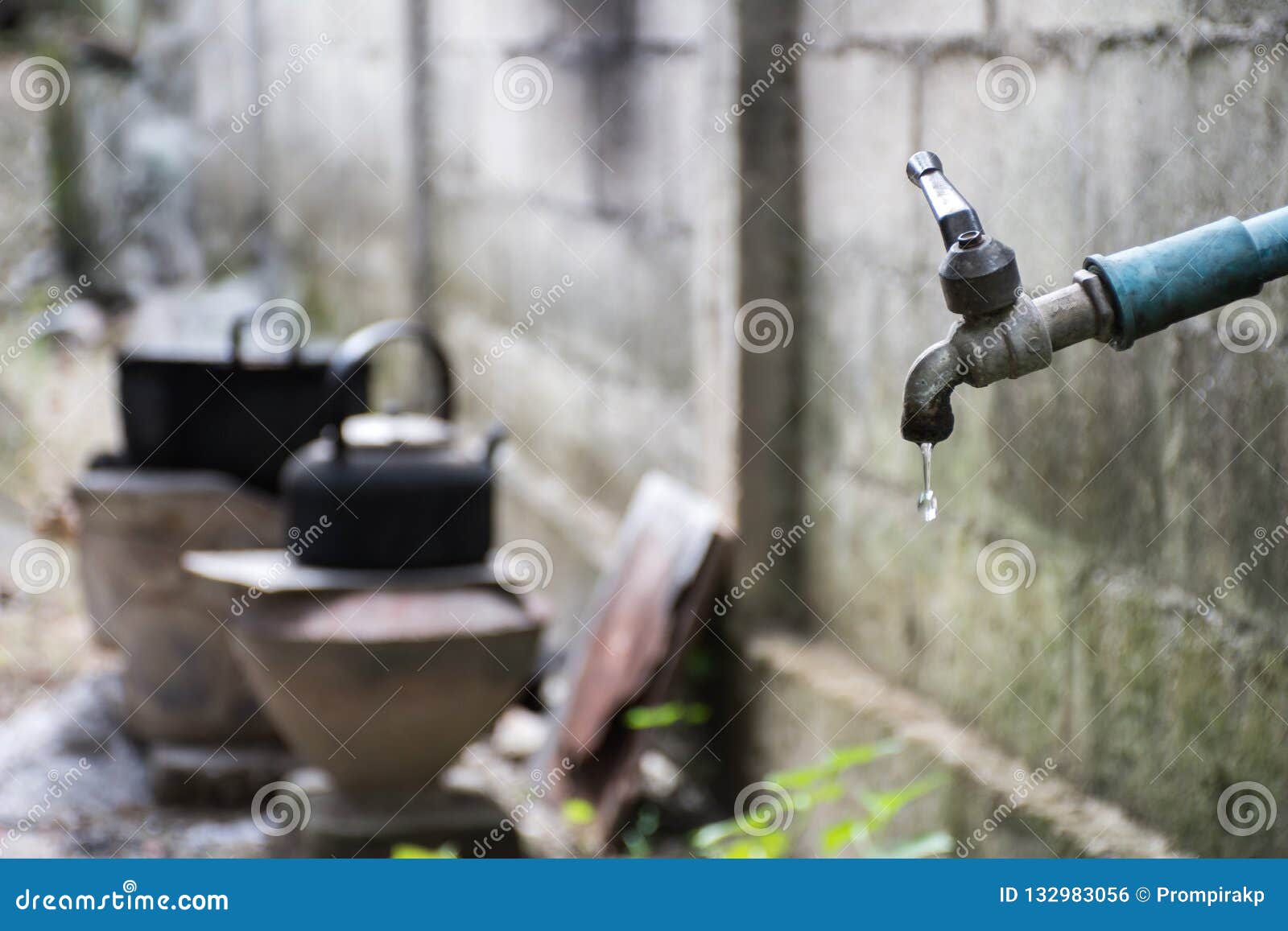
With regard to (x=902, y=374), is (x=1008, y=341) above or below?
above

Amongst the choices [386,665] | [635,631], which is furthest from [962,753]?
[386,665]

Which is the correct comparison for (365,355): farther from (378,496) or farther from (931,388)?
(931,388)

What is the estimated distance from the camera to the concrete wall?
253 cm

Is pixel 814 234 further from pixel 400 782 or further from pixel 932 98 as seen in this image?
pixel 400 782

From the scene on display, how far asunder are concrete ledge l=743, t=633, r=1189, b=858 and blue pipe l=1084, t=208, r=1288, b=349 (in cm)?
123

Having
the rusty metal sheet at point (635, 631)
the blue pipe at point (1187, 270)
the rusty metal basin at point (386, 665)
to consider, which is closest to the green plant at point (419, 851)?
the rusty metal basin at point (386, 665)

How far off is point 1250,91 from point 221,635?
3.23m

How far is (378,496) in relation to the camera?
3791 mm

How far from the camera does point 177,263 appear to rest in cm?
1011

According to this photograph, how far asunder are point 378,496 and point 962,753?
1.47m

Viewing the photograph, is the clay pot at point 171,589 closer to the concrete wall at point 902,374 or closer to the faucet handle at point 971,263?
the concrete wall at point 902,374

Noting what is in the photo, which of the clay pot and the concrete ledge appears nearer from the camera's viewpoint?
the concrete ledge

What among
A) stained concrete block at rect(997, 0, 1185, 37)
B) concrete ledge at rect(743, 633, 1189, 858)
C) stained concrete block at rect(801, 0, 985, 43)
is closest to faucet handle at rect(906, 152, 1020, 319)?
stained concrete block at rect(997, 0, 1185, 37)

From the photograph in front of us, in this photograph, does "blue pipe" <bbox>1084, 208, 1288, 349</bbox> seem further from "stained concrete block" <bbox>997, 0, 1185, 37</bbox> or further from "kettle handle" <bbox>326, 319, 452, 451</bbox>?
"kettle handle" <bbox>326, 319, 452, 451</bbox>
